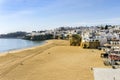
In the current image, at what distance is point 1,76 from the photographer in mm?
17719

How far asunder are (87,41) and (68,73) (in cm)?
A: 2438

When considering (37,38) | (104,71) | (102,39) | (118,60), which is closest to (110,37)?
(102,39)

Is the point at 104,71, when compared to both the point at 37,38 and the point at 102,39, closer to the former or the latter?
the point at 102,39

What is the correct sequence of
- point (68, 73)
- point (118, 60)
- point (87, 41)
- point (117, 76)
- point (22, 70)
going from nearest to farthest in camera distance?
point (117, 76)
point (68, 73)
point (22, 70)
point (118, 60)
point (87, 41)

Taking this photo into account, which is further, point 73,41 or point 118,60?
point 73,41

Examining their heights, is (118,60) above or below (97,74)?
below

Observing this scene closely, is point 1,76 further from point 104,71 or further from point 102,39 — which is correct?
point 102,39

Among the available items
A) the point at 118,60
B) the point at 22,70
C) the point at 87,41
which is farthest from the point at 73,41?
the point at 22,70

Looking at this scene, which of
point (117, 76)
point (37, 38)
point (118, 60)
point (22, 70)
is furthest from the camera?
point (37, 38)

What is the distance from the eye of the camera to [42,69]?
2023 centimetres

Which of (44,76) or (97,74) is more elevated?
(97,74)

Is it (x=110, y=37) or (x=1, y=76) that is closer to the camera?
(x=1, y=76)

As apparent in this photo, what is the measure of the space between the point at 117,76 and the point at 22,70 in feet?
45.3

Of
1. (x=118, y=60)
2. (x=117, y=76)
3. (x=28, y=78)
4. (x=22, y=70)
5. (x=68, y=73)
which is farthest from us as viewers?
(x=118, y=60)
